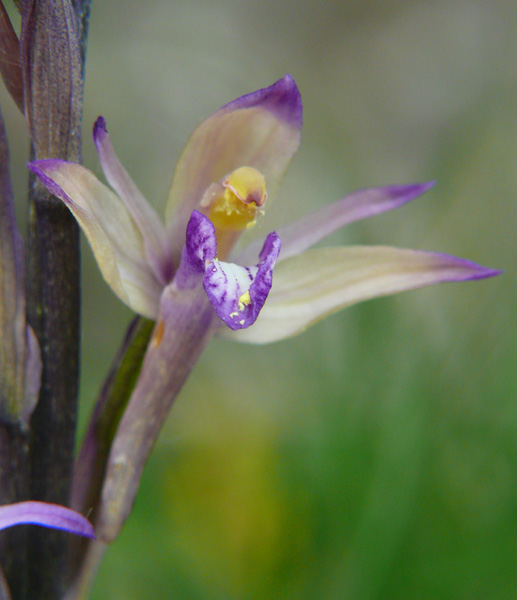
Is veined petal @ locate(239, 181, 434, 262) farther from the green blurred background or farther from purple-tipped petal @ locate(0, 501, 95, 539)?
the green blurred background

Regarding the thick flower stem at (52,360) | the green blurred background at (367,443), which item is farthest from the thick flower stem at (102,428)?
the green blurred background at (367,443)

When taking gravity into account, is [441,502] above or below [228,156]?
below

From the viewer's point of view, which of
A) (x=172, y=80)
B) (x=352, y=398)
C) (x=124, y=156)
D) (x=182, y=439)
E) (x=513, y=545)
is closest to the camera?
(x=513, y=545)

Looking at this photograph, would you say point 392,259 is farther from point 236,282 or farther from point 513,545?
point 513,545

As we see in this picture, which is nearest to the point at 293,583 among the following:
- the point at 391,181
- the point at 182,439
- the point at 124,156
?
the point at 182,439

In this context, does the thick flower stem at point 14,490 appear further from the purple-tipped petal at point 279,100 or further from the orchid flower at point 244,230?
the purple-tipped petal at point 279,100

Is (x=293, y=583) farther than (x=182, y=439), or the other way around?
(x=182, y=439)

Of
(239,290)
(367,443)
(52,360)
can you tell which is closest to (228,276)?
(239,290)

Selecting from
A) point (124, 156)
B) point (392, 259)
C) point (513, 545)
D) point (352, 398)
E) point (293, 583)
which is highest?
point (124, 156)
